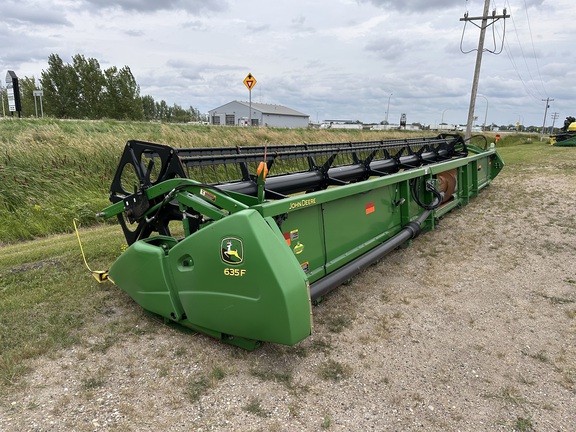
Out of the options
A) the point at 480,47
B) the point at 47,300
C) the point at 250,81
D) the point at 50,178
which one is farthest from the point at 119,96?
the point at 47,300

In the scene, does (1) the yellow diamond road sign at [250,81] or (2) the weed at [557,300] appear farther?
(1) the yellow diamond road sign at [250,81]

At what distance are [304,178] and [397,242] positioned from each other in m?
1.34

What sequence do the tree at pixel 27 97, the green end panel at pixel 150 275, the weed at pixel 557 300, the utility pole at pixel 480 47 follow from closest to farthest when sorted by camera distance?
the green end panel at pixel 150 275
the weed at pixel 557 300
the utility pole at pixel 480 47
the tree at pixel 27 97

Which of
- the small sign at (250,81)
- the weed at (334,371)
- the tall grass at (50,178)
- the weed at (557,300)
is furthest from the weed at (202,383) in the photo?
the small sign at (250,81)

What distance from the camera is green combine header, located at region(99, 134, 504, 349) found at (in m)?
2.63

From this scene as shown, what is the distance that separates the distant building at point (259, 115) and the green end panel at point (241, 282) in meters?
58.1

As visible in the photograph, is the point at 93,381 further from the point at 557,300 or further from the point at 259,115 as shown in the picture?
the point at 259,115

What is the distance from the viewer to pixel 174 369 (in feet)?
9.16

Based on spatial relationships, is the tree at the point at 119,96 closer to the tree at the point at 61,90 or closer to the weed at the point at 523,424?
the tree at the point at 61,90

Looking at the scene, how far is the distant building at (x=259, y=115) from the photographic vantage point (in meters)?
61.9

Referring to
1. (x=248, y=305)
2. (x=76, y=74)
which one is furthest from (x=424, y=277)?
(x=76, y=74)

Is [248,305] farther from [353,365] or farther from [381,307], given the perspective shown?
[381,307]

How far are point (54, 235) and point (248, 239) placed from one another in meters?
5.95

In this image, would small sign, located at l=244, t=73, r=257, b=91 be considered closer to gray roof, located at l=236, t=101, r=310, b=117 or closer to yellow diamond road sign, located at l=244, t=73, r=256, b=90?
yellow diamond road sign, located at l=244, t=73, r=256, b=90
